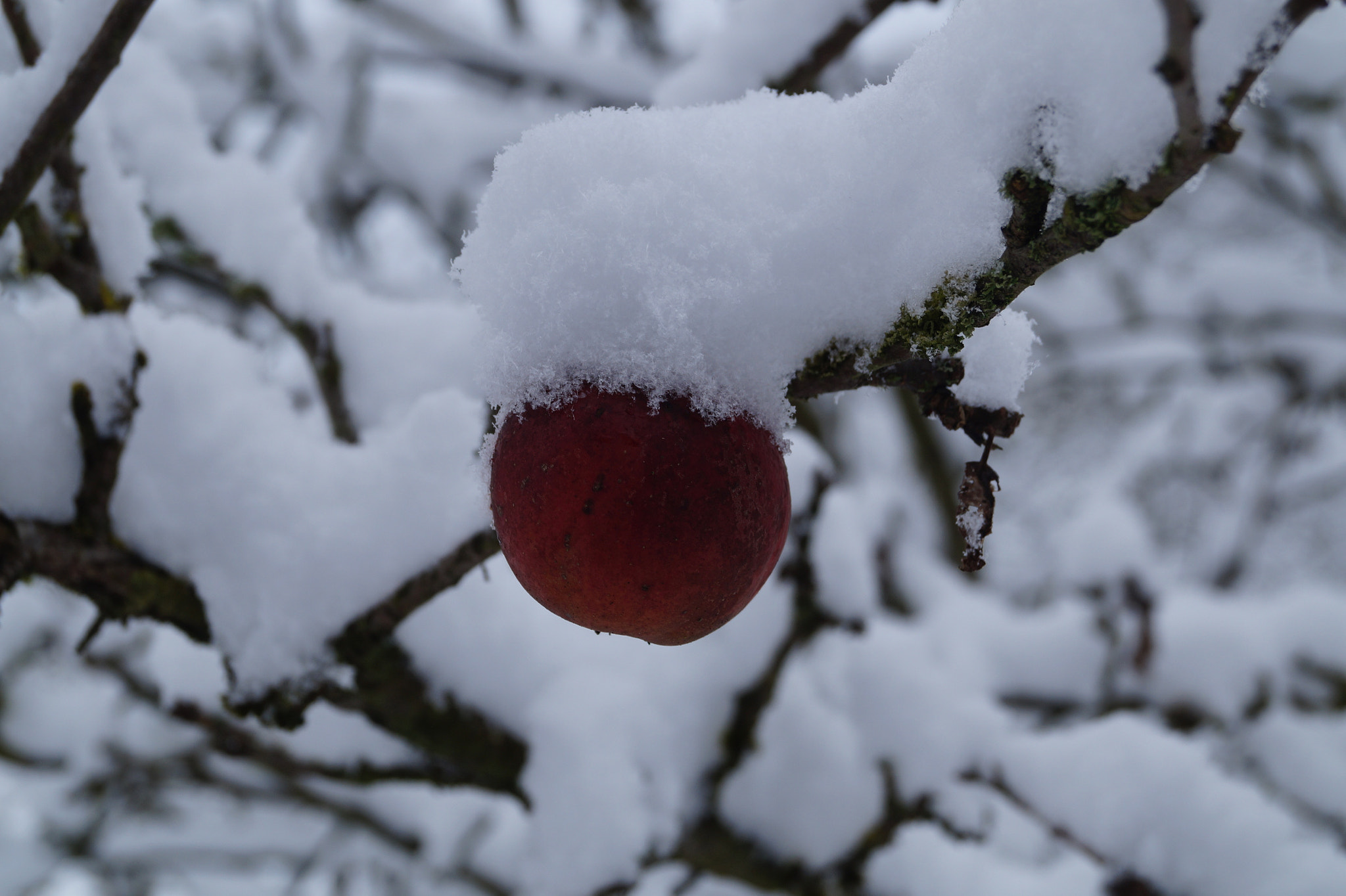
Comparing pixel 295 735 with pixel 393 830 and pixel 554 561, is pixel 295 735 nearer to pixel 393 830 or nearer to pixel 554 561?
pixel 393 830

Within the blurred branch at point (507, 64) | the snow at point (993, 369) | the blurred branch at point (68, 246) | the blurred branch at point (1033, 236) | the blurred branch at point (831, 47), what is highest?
the blurred branch at point (507, 64)

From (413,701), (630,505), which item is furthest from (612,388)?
(413,701)

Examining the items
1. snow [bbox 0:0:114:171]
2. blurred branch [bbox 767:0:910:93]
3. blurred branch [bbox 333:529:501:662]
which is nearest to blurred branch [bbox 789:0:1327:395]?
blurred branch [bbox 333:529:501:662]

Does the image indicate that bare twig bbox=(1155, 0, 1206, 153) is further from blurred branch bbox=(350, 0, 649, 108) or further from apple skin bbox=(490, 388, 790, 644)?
blurred branch bbox=(350, 0, 649, 108)

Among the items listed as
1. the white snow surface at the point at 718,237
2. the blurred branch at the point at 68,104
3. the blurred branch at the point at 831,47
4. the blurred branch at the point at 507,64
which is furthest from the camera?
the blurred branch at the point at 507,64

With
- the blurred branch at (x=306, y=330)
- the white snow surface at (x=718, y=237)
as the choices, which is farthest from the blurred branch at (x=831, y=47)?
the blurred branch at (x=306, y=330)

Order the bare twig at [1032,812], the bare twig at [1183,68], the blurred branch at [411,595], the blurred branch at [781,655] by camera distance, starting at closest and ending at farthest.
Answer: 1. the bare twig at [1183,68]
2. the blurred branch at [411,595]
3. the bare twig at [1032,812]
4. the blurred branch at [781,655]

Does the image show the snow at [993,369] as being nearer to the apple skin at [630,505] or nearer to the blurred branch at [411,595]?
the apple skin at [630,505]

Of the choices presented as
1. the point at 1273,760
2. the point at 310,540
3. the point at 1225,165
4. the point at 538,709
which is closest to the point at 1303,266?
the point at 1225,165
